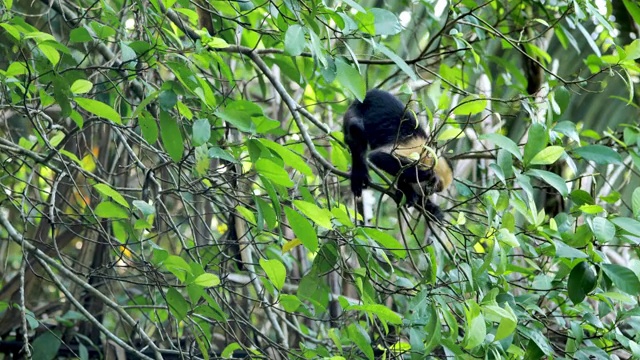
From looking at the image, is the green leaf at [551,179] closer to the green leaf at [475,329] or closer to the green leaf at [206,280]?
the green leaf at [475,329]

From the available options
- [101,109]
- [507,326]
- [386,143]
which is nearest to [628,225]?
[507,326]

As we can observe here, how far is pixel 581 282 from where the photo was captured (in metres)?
2.69

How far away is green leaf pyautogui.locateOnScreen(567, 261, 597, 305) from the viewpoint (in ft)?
8.77

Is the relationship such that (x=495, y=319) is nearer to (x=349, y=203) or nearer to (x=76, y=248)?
(x=349, y=203)

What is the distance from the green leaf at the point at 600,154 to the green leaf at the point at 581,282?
57cm

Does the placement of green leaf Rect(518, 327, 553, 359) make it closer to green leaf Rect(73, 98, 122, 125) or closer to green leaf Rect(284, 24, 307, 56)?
green leaf Rect(284, 24, 307, 56)

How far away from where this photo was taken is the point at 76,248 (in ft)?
20.1

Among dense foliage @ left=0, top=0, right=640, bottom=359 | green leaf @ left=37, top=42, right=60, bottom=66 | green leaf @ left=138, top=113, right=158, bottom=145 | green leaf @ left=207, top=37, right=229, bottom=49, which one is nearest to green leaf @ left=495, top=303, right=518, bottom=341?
dense foliage @ left=0, top=0, right=640, bottom=359

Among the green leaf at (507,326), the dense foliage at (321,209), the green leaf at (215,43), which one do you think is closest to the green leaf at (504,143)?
the dense foliage at (321,209)

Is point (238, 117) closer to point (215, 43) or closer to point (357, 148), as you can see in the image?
point (215, 43)

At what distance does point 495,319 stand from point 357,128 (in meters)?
2.36

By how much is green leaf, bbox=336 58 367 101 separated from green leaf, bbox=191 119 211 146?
18.7 inches

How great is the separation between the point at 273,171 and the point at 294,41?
50 cm

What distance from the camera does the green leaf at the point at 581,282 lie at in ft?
8.77
